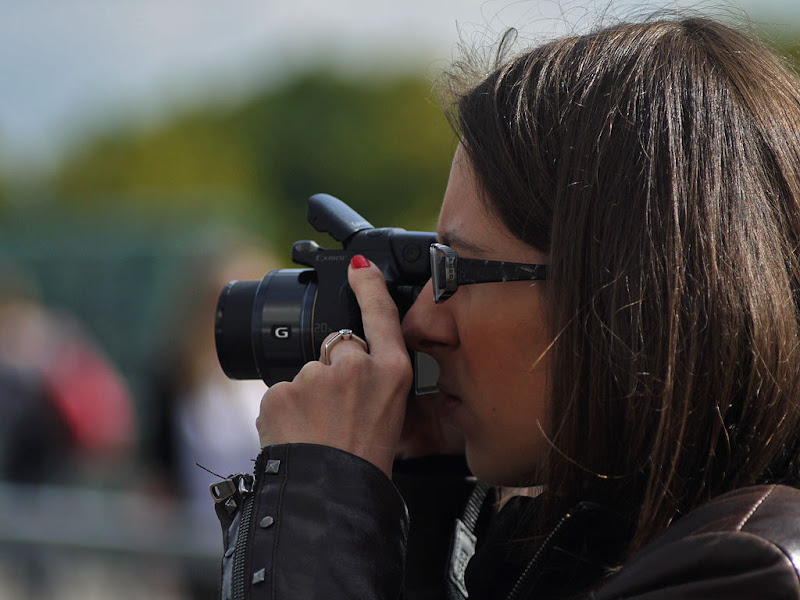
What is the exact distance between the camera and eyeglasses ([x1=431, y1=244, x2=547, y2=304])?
4.70 feet

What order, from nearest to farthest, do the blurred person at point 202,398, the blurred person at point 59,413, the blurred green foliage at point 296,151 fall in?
the blurred person at point 202,398
the blurred person at point 59,413
the blurred green foliage at point 296,151

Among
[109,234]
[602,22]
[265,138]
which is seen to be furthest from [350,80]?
[602,22]

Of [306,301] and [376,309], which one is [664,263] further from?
[306,301]

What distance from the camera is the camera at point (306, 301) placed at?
170 centimetres

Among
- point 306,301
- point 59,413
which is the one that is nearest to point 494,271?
point 306,301

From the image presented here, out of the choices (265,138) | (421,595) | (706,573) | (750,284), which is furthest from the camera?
Answer: (265,138)

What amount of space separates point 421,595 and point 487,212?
0.79 m

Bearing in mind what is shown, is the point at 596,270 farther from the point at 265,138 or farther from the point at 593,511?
the point at 265,138

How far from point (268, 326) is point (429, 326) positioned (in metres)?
0.34

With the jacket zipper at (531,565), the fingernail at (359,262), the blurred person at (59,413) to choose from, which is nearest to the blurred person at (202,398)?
the blurred person at (59,413)

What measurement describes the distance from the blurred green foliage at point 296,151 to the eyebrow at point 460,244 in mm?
36091

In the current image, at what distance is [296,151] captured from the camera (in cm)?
4062

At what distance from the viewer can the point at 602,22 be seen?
160 cm

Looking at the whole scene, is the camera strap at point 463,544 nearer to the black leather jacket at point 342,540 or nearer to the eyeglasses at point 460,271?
the black leather jacket at point 342,540
